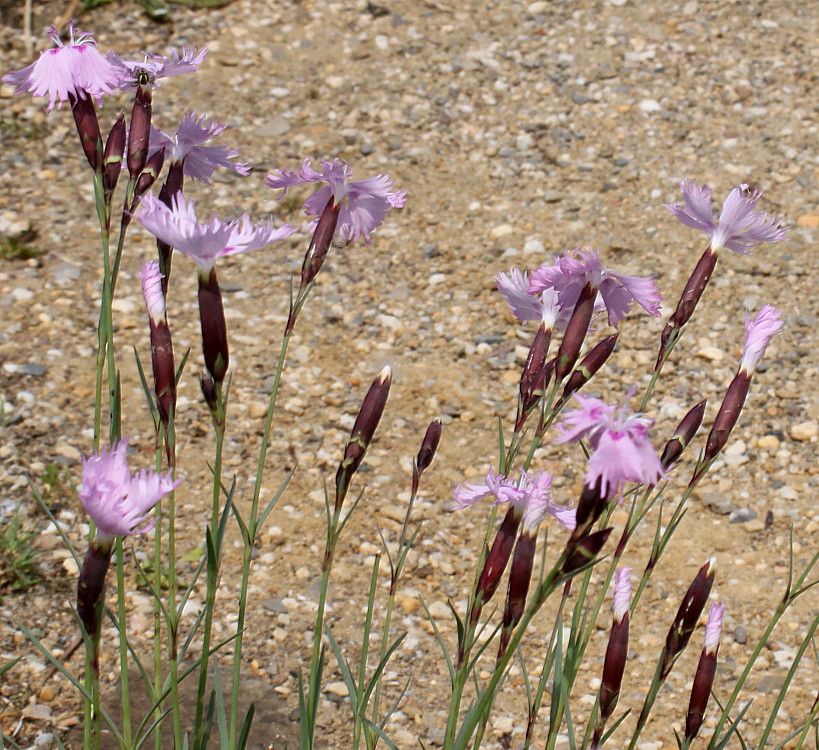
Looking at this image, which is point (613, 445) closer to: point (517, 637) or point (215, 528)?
point (517, 637)

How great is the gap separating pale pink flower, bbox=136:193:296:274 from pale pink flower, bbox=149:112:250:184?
290mm

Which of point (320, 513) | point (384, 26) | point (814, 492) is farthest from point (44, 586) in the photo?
point (384, 26)

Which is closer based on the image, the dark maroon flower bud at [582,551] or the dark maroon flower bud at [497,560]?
the dark maroon flower bud at [582,551]

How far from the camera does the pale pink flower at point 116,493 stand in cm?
90

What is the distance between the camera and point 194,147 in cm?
134

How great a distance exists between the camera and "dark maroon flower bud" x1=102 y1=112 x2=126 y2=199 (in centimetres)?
118

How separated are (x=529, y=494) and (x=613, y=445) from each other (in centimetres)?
30

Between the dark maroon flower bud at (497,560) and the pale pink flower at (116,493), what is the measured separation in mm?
366

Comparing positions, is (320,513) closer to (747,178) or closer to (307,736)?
(307,736)

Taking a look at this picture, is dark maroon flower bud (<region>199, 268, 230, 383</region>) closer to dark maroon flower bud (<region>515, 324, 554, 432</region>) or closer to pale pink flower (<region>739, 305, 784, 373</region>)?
dark maroon flower bud (<region>515, 324, 554, 432</region>)

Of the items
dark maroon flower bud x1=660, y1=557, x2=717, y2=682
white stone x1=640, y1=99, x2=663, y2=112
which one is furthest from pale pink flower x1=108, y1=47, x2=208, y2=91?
white stone x1=640, y1=99, x2=663, y2=112

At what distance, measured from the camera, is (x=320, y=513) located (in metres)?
2.77

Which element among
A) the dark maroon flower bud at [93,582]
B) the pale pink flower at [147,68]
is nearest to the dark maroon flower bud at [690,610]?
the dark maroon flower bud at [93,582]

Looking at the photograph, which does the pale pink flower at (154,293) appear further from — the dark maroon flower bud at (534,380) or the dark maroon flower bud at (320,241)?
the dark maroon flower bud at (534,380)
